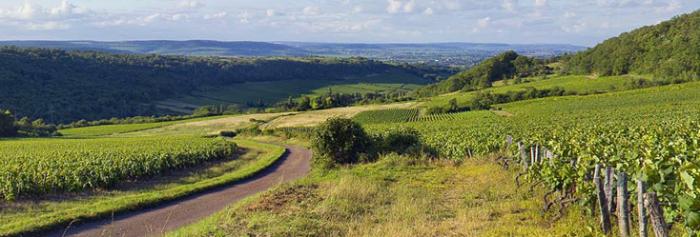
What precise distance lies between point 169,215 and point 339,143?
12.9m

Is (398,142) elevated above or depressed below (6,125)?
above

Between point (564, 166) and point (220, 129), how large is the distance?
70.9m

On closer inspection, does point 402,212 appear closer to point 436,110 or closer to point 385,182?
point 385,182

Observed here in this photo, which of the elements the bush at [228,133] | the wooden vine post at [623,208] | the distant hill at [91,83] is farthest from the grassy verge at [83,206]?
the distant hill at [91,83]

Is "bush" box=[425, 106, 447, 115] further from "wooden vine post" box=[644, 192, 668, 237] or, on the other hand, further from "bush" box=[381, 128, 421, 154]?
"wooden vine post" box=[644, 192, 668, 237]

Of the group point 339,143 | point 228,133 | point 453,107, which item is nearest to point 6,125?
point 228,133

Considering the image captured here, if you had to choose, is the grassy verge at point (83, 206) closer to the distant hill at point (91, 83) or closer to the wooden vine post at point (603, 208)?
the wooden vine post at point (603, 208)

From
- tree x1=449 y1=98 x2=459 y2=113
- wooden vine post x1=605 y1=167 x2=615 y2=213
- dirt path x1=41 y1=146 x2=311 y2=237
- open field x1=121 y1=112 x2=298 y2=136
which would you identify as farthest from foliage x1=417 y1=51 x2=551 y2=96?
wooden vine post x1=605 y1=167 x2=615 y2=213

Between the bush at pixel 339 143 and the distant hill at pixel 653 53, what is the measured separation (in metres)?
75.6

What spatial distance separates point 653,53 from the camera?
100375mm

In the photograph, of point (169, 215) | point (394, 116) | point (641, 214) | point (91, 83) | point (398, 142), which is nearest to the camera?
point (641, 214)

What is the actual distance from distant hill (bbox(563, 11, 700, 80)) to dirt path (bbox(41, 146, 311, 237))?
83383mm

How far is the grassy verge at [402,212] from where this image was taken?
9000 millimetres

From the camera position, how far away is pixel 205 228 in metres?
11.4
